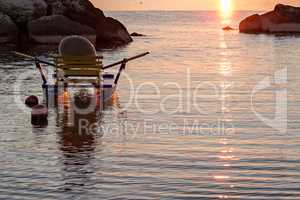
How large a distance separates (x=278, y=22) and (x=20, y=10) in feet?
215

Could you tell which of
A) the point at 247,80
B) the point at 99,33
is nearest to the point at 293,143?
the point at 247,80

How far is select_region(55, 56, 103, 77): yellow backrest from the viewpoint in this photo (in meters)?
21.9

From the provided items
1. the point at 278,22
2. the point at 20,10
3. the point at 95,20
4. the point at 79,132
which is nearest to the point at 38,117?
the point at 79,132

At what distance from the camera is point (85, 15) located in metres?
76.6

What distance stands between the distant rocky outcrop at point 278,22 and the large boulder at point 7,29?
64982 millimetres

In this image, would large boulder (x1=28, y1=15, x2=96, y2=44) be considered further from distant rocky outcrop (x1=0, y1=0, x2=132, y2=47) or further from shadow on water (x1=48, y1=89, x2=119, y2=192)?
shadow on water (x1=48, y1=89, x2=119, y2=192)

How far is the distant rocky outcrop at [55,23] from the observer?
66750mm

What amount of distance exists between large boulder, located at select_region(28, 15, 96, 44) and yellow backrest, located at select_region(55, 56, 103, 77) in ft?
146

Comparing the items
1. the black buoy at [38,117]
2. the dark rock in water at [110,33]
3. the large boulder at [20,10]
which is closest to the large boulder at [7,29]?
the large boulder at [20,10]

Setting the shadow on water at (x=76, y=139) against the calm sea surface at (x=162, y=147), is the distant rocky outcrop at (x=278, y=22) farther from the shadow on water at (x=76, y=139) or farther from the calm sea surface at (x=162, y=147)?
the shadow on water at (x=76, y=139)

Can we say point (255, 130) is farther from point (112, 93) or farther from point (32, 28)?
point (32, 28)

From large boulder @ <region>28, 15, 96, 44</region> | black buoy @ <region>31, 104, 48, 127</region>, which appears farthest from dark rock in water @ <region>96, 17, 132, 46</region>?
black buoy @ <region>31, 104, 48, 127</region>

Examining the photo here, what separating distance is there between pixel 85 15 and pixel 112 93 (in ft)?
180

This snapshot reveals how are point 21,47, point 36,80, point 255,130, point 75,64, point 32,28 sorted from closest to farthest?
point 255,130, point 75,64, point 36,80, point 21,47, point 32,28
